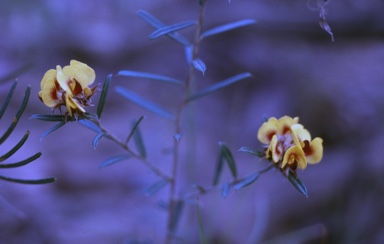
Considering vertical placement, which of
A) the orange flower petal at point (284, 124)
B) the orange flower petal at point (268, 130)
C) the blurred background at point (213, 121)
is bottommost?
the orange flower petal at point (268, 130)

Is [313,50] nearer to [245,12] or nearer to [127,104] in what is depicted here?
[245,12]

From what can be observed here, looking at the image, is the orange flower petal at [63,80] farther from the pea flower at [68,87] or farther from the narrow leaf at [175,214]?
the narrow leaf at [175,214]

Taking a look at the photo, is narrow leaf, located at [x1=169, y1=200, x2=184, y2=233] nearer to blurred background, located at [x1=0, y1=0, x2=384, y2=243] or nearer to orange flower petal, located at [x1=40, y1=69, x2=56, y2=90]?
blurred background, located at [x1=0, y1=0, x2=384, y2=243]

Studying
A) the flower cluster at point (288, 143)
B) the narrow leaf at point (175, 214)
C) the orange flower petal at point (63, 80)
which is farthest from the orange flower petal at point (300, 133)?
the narrow leaf at point (175, 214)

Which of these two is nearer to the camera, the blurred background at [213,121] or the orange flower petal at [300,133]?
the orange flower petal at [300,133]

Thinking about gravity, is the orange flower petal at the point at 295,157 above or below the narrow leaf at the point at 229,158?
below

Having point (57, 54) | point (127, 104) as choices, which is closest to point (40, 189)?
point (127, 104)

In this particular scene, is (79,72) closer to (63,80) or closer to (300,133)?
(63,80)
